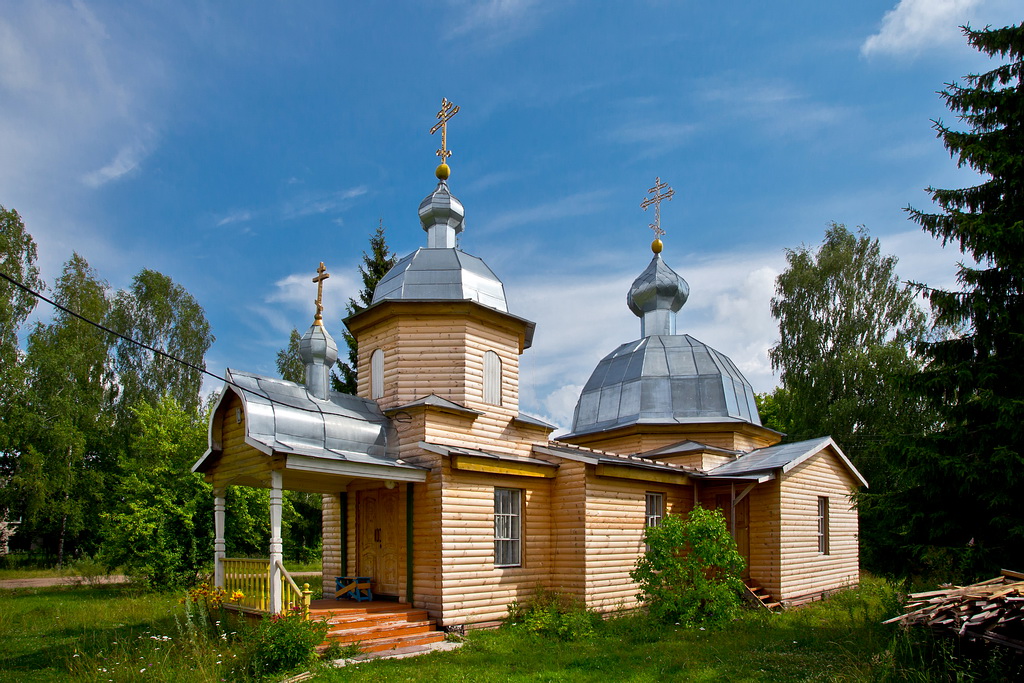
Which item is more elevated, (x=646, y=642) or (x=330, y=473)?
(x=330, y=473)

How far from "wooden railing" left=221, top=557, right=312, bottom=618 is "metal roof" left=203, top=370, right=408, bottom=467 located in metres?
1.81

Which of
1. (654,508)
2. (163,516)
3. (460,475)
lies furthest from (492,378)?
(163,516)

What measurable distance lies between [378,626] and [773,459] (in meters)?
9.59

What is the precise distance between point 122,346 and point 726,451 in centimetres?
A: 2600

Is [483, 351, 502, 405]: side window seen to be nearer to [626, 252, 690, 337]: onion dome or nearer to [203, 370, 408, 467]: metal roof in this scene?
[203, 370, 408, 467]: metal roof

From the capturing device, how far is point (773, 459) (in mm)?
16312

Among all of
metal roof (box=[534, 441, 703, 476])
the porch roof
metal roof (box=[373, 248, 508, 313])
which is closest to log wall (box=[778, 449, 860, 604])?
metal roof (box=[534, 441, 703, 476])

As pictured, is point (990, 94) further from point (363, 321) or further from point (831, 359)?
point (831, 359)

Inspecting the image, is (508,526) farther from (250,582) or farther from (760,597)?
(760,597)

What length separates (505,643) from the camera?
11.0m

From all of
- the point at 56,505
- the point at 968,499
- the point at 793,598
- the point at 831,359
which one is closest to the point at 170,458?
the point at 56,505

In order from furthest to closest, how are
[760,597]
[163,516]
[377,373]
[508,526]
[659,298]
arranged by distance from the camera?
1. [659,298]
2. [163,516]
3. [760,597]
4. [377,373]
5. [508,526]

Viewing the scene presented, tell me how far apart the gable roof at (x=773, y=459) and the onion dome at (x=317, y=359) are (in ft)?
27.0

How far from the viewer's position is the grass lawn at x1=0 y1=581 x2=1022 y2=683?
8.37 meters
